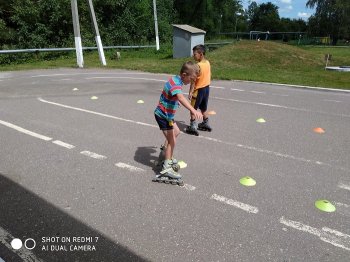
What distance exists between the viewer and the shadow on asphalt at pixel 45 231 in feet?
9.39

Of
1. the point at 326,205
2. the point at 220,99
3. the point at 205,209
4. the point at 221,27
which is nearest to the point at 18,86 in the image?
the point at 220,99

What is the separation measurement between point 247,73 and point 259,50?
5.70 meters

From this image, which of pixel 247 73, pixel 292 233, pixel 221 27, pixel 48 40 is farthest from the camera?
Result: pixel 221 27

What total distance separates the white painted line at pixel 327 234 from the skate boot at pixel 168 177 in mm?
1345

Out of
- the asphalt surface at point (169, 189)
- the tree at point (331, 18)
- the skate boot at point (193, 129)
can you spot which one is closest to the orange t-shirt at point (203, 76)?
the skate boot at point (193, 129)

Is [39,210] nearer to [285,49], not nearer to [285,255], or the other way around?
[285,255]

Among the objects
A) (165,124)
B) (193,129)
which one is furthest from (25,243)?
(193,129)

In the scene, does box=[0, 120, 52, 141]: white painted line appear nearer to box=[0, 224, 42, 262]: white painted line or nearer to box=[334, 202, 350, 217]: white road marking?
box=[0, 224, 42, 262]: white painted line

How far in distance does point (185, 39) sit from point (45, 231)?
19.0 m

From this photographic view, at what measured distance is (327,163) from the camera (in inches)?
197

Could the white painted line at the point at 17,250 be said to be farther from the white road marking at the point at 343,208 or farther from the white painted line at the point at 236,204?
the white road marking at the point at 343,208

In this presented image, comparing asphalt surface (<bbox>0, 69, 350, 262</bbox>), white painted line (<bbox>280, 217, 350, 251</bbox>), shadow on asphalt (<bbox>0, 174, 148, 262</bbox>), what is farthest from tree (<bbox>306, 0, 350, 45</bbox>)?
shadow on asphalt (<bbox>0, 174, 148, 262</bbox>)

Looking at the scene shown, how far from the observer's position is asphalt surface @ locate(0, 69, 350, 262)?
301 centimetres

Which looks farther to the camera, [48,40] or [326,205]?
[48,40]
